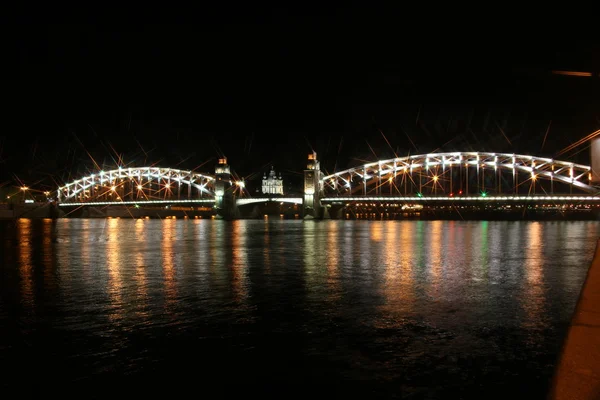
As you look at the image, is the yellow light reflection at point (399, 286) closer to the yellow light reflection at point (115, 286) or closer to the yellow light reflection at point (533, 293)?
the yellow light reflection at point (533, 293)

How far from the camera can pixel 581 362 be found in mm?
4758

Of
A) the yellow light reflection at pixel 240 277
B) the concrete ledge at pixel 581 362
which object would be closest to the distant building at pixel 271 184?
the yellow light reflection at pixel 240 277

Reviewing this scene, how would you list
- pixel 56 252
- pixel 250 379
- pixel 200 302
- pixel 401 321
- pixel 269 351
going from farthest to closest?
pixel 56 252, pixel 200 302, pixel 401 321, pixel 269 351, pixel 250 379

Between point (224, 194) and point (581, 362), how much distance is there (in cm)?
11089

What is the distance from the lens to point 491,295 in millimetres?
12461

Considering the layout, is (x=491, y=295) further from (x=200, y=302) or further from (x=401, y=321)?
(x=200, y=302)

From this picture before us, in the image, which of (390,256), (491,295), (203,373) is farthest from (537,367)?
(390,256)

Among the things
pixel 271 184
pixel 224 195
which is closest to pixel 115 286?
pixel 224 195

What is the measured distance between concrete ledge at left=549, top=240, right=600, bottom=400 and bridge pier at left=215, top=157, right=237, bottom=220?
349ft

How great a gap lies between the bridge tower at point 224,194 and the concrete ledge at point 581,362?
106762 millimetres

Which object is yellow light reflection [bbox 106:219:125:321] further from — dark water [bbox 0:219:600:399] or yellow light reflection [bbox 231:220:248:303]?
yellow light reflection [bbox 231:220:248:303]

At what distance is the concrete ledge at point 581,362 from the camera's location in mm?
4277

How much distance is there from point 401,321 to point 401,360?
2385 millimetres

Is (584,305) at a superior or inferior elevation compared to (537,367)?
superior
